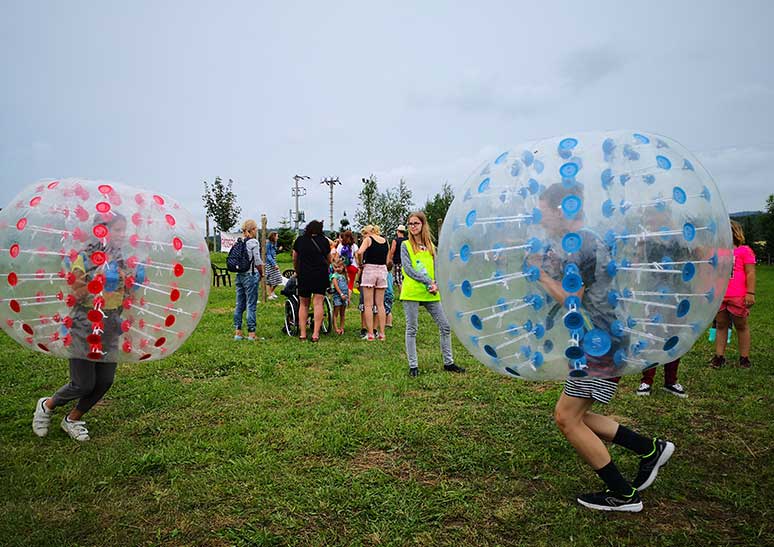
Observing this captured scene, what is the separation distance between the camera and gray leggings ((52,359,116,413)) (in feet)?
14.5

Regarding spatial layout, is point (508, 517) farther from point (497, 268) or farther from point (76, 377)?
point (76, 377)

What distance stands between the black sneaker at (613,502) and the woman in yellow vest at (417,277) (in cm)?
334

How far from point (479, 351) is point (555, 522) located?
1198 millimetres

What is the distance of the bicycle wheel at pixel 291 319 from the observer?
9.93 metres

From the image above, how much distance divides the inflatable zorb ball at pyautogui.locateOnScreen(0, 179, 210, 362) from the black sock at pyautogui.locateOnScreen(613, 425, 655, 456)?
125 inches

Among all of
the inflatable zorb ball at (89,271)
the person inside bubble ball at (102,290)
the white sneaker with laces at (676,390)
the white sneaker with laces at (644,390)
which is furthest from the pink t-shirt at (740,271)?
the person inside bubble ball at (102,290)

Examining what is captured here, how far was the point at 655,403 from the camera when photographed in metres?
5.55

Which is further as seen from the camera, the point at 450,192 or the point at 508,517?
the point at 450,192

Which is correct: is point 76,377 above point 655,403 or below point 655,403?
above

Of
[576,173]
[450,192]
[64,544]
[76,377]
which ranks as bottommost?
[64,544]

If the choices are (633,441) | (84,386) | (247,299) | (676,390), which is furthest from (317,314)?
(633,441)

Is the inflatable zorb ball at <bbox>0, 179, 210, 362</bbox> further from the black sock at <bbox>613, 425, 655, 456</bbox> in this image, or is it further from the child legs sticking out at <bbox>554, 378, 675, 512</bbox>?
the black sock at <bbox>613, 425, 655, 456</bbox>

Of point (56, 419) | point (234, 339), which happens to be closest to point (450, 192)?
point (234, 339)

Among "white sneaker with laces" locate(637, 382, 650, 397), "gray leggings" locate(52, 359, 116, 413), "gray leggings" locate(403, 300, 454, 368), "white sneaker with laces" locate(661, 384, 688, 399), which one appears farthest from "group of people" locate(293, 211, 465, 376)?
"gray leggings" locate(52, 359, 116, 413)
